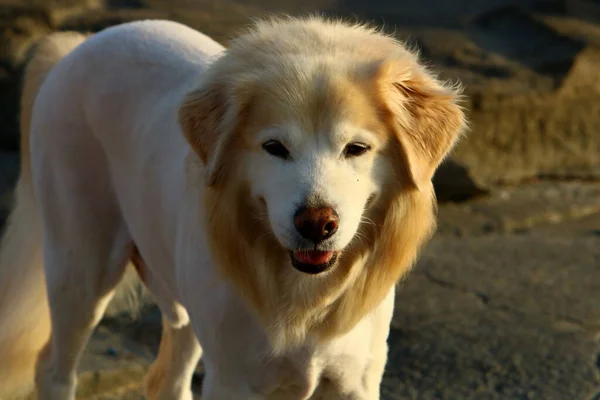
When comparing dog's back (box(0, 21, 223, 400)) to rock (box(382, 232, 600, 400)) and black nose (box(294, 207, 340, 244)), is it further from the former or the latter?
rock (box(382, 232, 600, 400))

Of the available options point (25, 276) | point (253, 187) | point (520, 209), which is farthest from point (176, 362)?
point (520, 209)

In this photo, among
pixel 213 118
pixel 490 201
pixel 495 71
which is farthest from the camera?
pixel 495 71

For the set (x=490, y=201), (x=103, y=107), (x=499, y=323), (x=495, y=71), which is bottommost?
(x=490, y=201)

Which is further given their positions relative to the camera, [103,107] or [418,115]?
[103,107]

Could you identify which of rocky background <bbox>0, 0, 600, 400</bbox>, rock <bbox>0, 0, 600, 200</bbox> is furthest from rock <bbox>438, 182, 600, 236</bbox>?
rock <bbox>0, 0, 600, 200</bbox>

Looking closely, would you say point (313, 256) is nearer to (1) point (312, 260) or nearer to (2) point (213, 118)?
(1) point (312, 260)

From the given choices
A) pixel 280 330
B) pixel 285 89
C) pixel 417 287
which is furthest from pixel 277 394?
pixel 417 287

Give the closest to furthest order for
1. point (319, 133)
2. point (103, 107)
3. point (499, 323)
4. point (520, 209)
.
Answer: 1. point (319, 133)
2. point (103, 107)
3. point (499, 323)
4. point (520, 209)

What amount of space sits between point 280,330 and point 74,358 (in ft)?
3.93

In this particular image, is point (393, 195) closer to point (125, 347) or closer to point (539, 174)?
point (125, 347)

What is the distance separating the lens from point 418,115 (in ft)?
8.89

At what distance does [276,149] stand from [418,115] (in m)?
0.41

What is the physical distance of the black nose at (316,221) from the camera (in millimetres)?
2420

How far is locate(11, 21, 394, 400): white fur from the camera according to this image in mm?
2814
